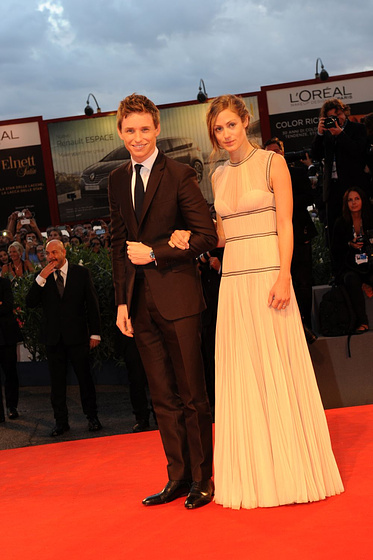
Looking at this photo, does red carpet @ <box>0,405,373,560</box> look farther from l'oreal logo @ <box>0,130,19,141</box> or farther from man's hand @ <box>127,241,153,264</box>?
l'oreal logo @ <box>0,130,19,141</box>

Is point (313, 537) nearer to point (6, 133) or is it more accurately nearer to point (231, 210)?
point (231, 210)

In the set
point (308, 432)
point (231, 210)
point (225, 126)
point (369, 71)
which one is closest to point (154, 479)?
point (308, 432)

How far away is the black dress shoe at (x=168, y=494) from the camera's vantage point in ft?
9.82

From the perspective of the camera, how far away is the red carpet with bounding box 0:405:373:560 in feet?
8.01

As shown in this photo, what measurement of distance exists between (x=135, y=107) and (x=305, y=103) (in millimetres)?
11832

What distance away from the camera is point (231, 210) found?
117 inches

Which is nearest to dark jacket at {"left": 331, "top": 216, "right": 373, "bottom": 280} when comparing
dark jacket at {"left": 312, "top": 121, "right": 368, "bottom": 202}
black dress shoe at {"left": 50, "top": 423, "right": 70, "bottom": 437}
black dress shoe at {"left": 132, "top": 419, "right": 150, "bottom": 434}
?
dark jacket at {"left": 312, "top": 121, "right": 368, "bottom": 202}

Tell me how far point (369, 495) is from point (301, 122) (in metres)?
12.1

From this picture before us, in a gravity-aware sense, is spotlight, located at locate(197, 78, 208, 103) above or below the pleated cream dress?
above

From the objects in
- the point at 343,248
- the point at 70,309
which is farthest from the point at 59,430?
the point at 343,248

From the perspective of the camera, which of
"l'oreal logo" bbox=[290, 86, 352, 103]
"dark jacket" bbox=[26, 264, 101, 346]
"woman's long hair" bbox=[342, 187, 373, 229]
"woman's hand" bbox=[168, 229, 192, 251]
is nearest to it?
"woman's hand" bbox=[168, 229, 192, 251]

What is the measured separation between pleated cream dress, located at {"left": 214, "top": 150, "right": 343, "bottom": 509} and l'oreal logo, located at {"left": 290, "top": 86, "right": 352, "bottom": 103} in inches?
462

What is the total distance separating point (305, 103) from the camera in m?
14.0

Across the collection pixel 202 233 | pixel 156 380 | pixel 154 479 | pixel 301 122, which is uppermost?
pixel 301 122
